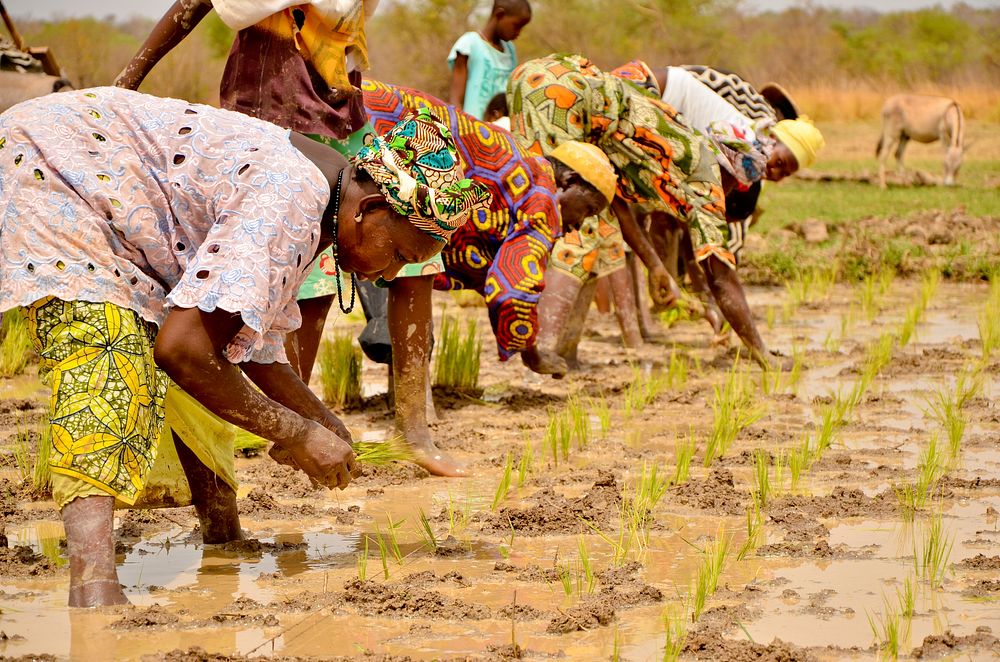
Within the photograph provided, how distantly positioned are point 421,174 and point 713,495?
1572 mm

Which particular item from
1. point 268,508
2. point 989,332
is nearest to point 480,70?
point 989,332

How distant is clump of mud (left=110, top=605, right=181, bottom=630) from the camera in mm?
2846

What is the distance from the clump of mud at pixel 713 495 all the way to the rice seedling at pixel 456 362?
167 centimetres

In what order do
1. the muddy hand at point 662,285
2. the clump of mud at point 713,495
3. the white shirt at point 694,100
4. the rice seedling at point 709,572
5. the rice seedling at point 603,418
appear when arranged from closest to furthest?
the rice seedling at point 709,572
the clump of mud at point 713,495
the rice seedling at point 603,418
the muddy hand at point 662,285
the white shirt at point 694,100

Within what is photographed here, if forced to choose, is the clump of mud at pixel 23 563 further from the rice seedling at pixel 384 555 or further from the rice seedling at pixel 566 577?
the rice seedling at pixel 566 577

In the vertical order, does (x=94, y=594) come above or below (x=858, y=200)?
below

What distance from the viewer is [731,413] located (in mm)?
5164

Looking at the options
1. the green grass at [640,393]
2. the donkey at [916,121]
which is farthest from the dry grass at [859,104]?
the green grass at [640,393]

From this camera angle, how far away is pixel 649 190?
612 centimetres

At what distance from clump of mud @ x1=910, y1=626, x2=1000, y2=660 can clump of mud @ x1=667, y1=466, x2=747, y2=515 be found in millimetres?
1127

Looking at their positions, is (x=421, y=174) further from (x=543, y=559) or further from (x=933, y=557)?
(x=933, y=557)

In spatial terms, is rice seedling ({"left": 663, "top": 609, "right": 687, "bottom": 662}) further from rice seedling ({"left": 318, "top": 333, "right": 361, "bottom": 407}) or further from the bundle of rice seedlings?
rice seedling ({"left": 318, "top": 333, "right": 361, "bottom": 407})

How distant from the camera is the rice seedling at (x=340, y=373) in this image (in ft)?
17.7

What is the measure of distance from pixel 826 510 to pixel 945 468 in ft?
2.16
